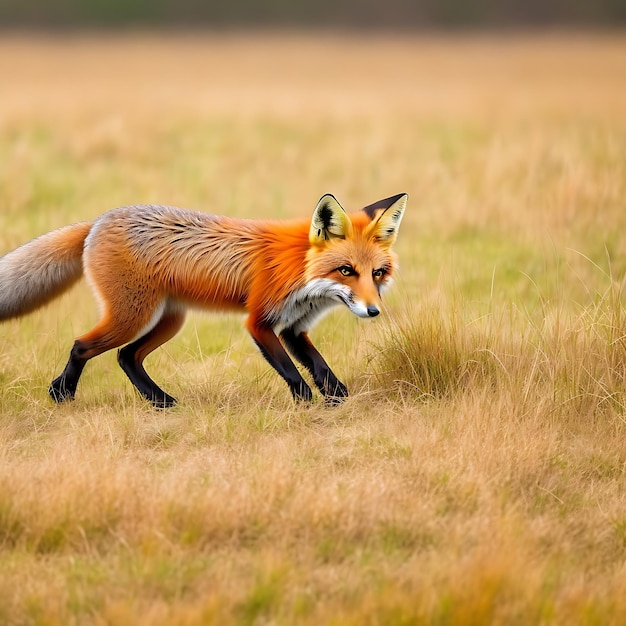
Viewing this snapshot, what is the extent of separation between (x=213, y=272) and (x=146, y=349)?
2.69 feet

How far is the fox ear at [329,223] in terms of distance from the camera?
5184mm

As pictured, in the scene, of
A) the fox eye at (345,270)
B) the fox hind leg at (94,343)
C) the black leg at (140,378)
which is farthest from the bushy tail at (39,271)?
the fox eye at (345,270)

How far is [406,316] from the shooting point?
591 cm

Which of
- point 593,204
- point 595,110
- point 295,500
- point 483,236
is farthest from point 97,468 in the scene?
point 595,110

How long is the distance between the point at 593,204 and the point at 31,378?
7.66 m

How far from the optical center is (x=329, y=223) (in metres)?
5.25

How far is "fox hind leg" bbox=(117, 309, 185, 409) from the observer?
582 centimetres

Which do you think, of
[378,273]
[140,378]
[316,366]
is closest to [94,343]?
[140,378]

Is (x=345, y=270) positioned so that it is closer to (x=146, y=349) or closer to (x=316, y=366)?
(x=316, y=366)

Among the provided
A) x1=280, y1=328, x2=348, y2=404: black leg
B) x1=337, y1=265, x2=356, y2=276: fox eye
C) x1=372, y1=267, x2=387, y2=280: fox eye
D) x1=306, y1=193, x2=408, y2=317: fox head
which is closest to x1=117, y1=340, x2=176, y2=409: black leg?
x1=280, y1=328, x2=348, y2=404: black leg

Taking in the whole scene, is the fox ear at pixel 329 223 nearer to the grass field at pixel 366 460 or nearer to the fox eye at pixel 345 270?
the fox eye at pixel 345 270

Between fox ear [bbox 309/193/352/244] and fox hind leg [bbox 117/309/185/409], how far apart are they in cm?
113

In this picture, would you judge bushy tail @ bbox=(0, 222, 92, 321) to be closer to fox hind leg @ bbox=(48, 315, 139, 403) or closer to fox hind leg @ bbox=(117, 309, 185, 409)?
fox hind leg @ bbox=(48, 315, 139, 403)

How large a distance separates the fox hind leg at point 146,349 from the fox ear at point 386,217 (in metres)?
1.40
